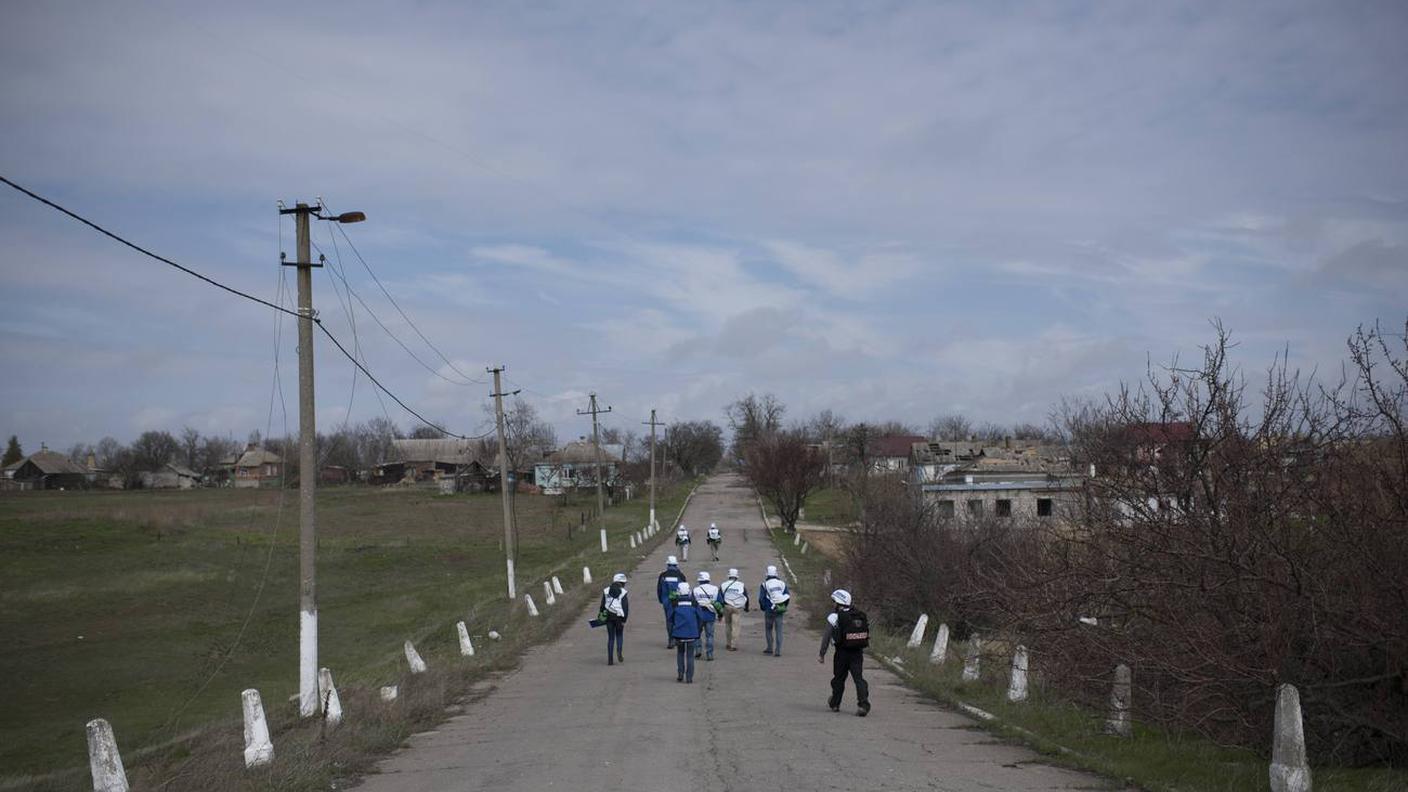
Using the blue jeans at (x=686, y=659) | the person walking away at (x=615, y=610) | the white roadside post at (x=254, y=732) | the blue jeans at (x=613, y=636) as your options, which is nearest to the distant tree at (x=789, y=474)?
the blue jeans at (x=613, y=636)

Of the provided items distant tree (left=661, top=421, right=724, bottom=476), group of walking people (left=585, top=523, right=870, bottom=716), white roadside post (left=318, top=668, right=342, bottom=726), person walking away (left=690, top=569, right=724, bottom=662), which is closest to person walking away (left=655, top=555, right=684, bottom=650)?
group of walking people (left=585, top=523, right=870, bottom=716)

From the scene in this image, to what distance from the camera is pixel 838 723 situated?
13.5 m

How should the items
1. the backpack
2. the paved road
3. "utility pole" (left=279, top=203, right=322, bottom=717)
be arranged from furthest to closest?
"utility pole" (left=279, top=203, right=322, bottom=717) → the backpack → the paved road

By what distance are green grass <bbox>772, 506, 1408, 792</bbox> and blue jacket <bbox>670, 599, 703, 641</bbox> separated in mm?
3550

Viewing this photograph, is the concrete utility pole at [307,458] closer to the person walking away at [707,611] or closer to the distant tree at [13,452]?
the person walking away at [707,611]

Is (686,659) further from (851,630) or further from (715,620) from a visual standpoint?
(851,630)

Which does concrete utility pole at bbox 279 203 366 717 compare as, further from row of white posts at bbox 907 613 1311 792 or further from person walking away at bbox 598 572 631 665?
row of white posts at bbox 907 613 1311 792

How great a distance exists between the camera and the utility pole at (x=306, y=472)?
16.1 meters

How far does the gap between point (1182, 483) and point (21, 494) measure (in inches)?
3691

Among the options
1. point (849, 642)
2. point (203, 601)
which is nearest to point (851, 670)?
point (849, 642)

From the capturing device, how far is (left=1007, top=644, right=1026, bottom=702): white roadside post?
14.7 m

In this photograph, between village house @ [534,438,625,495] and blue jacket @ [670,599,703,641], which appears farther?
village house @ [534,438,625,495]

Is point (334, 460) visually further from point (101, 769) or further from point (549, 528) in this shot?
point (101, 769)

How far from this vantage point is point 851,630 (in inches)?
540
